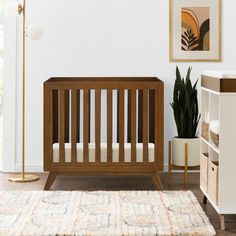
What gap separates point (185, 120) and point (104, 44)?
0.98 m

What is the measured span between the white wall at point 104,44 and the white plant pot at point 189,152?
57 centimetres

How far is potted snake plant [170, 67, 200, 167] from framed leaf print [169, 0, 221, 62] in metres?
0.35

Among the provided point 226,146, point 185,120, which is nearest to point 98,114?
point 185,120

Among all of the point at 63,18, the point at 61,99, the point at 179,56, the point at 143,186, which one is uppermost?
the point at 63,18

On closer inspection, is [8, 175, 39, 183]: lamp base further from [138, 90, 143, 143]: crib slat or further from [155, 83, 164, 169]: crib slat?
[155, 83, 164, 169]: crib slat

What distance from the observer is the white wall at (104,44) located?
16.8 ft

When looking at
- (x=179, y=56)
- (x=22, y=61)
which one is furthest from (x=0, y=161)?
(x=179, y=56)

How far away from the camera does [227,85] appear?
3.27 meters

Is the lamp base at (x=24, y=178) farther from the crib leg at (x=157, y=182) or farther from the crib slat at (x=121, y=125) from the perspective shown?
the crib leg at (x=157, y=182)

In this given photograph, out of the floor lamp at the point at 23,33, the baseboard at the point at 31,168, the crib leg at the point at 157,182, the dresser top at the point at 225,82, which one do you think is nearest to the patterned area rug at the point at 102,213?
the crib leg at the point at 157,182

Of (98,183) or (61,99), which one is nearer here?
(61,99)

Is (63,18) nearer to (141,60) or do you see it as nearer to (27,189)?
(141,60)

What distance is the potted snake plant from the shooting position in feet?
15.2

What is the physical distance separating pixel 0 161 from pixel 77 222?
2.10m
